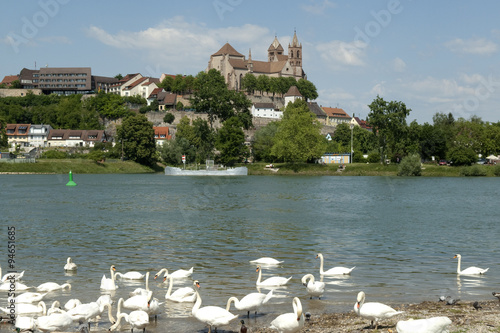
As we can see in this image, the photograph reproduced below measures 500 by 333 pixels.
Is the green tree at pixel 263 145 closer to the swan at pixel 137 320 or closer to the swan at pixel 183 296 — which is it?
the swan at pixel 183 296

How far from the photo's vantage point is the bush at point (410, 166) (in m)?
117

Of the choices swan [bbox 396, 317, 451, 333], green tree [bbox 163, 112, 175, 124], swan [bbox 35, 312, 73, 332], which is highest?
green tree [bbox 163, 112, 175, 124]

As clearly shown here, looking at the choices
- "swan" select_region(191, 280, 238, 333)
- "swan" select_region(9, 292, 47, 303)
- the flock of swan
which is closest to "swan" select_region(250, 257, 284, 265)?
the flock of swan

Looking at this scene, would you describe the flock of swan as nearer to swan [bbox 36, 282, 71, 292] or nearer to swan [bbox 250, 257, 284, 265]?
swan [bbox 36, 282, 71, 292]

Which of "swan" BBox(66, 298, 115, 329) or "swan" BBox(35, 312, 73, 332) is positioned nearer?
"swan" BBox(35, 312, 73, 332)

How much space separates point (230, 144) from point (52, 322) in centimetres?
12261

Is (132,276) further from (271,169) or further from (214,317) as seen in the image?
(271,169)

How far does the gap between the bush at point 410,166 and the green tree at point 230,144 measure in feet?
126

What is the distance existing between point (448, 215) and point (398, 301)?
35140 millimetres

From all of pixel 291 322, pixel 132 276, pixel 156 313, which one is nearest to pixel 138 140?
pixel 132 276

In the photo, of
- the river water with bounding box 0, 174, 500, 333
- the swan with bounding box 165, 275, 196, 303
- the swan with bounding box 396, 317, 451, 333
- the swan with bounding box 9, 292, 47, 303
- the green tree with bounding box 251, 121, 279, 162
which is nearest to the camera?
the swan with bounding box 396, 317, 451, 333

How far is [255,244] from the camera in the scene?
108 feet

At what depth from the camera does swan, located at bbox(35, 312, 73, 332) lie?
49.0 ft

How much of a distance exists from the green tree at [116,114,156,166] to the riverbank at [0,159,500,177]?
2.18m
